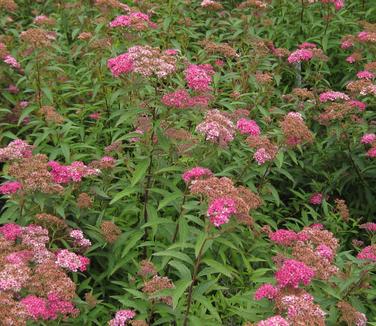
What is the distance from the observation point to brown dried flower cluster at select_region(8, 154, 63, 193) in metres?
4.92

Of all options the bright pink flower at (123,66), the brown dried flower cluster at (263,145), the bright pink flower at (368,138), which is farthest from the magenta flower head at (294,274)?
the bright pink flower at (368,138)

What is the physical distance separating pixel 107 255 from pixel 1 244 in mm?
1185

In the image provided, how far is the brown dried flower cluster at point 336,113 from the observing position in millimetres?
6844

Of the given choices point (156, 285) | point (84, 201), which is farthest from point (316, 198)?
point (156, 285)

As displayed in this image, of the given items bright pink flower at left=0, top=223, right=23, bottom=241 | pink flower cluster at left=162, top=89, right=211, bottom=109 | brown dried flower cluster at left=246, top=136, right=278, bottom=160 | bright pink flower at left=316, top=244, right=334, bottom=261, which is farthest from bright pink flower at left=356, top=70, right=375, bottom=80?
bright pink flower at left=0, top=223, right=23, bottom=241

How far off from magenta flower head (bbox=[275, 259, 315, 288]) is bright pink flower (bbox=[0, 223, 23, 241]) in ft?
7.05

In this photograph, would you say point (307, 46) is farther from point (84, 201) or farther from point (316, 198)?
point (84, 201)

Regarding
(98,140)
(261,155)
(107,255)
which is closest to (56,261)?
(107,255)

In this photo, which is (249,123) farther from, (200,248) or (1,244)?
(1,244)

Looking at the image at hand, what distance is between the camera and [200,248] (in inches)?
165

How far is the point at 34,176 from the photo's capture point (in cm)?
492

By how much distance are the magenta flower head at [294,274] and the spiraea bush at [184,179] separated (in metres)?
0.01

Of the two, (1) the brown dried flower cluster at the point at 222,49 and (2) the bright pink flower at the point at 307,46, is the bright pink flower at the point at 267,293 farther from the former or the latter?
(2) the bright pink flower at the point at 307,46

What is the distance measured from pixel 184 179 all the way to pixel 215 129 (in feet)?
1.88
